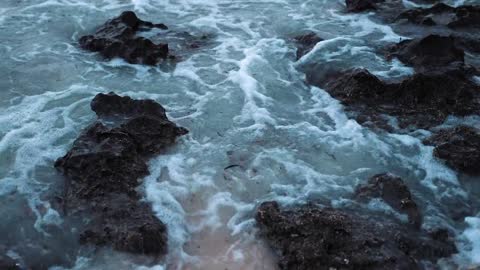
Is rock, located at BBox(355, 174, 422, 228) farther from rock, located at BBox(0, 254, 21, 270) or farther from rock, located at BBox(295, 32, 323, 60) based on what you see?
rock, located at BBox(0, 254, 21, 270)

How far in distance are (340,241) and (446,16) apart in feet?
18.5

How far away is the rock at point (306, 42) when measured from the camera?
777 centimetres

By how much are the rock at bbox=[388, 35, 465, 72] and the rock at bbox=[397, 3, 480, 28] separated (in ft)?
4.70

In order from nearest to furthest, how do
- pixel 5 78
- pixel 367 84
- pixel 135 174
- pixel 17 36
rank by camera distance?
pixel 135 174, pixel 367 84, pixel 5 78, pixel 17 36

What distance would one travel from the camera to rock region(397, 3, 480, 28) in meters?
8.22

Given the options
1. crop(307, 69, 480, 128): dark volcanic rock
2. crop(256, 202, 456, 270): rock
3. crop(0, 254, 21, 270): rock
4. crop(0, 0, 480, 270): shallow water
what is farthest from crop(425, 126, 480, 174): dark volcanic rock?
crop(0, 254, 21, 270): rock

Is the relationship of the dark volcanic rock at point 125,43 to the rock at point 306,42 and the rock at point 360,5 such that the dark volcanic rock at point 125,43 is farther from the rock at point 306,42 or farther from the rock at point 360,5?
the rock at point 360,5

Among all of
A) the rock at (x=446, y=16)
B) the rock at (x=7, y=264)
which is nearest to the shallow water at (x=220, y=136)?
the rock at (x=7, y=264)

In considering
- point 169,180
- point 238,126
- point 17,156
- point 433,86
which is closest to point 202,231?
point 169,180

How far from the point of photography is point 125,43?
7676mm

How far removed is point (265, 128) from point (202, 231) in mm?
1804

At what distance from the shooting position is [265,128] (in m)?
6.11

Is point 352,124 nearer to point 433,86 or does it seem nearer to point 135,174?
point 433,86

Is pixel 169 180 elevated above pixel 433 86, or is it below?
below
